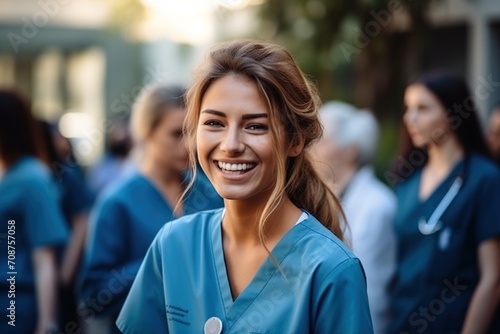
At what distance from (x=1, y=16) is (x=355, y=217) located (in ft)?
41.7

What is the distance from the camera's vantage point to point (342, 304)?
2.25 m

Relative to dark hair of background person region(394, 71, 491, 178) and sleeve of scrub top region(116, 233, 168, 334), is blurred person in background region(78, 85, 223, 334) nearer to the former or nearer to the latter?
sleeve of scrub top region(116, 233, 168, 334)

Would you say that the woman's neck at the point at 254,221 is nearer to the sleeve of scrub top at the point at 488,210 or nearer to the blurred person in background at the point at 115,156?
the sleeve of scrub top at the point at 488,210

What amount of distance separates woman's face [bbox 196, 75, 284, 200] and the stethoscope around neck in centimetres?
195

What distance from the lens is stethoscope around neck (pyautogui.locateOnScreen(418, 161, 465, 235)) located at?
4207mm

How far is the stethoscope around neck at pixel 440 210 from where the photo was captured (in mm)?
4207

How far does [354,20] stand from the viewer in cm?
758

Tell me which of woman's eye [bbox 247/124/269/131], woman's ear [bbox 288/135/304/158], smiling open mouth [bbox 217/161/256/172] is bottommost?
smiling open mouth [bbox 217/161/256/172]

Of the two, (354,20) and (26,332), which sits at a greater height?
(354,20)

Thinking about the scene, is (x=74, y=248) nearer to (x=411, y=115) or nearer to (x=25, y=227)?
(x=25, y=227)

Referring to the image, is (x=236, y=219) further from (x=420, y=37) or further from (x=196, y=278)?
(x=420, y=37)

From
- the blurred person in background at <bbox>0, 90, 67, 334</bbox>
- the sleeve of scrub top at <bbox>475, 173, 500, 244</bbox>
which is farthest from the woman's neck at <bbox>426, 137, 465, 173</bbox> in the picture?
the blurred person in background at <bbox>0, 90, 67, 334</bbox>

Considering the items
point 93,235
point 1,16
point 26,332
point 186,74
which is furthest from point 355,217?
point 1,16

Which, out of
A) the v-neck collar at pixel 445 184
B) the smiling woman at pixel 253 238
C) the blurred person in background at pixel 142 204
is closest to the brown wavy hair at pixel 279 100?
the smiling woman at pixel 253 238
